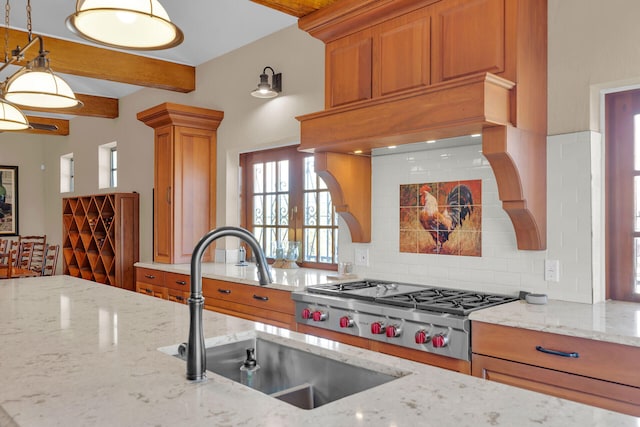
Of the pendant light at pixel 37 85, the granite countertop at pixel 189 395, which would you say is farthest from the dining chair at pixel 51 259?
the granite countertop at pixel 189 395

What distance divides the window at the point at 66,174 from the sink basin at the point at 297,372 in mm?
7799

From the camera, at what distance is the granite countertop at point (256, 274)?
331cm

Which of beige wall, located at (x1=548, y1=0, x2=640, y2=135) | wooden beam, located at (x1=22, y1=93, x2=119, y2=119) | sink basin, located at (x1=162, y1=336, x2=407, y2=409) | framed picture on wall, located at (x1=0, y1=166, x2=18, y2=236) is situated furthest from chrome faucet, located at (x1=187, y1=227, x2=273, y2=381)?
framed picture on wall, located at (x1=0, y1=166, x2=18, y2=236)

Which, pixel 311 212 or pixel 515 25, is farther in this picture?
pixel 311 212

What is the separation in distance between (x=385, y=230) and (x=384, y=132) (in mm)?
940

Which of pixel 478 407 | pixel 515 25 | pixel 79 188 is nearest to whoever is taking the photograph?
pixel 478 407

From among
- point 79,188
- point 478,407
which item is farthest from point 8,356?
point 79,188

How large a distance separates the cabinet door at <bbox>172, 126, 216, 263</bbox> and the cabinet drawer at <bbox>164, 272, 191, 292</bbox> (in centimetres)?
34

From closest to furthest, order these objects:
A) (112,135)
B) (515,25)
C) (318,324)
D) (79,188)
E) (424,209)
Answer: (515,25) < (318,324) < (424,209) < (112,135) < (79,188)

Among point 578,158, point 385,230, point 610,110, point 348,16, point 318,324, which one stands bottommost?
point 318,324

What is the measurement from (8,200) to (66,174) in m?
1.35

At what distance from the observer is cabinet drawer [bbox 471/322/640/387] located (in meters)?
1.87

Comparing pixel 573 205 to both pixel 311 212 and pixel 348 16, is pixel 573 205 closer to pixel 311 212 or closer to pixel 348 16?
pixel 348 16

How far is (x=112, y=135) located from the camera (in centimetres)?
684
